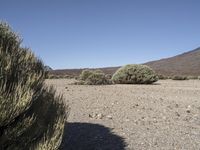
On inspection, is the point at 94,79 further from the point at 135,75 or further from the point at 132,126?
the point at 132,126

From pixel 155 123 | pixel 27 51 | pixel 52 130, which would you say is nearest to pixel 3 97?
pixel 52 130

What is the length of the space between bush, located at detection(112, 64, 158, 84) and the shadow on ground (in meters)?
15.9

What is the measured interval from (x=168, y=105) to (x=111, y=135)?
5053 mm

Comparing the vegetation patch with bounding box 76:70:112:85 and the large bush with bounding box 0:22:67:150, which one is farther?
the vegetation patch with bounding box 76:70:112:85

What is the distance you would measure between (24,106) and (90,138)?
2.93 m

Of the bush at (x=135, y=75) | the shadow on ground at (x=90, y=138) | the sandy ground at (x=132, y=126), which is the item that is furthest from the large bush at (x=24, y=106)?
the bush at (x=135, y=75)

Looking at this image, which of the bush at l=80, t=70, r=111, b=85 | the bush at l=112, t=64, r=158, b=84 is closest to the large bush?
the bush at l=80, t=70, r=111, b=85

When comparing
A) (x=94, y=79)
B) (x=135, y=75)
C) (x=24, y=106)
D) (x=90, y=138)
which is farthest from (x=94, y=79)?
(x=24, y=106)

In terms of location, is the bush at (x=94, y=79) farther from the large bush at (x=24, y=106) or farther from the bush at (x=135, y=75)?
the large bush at (x=24, y=106)

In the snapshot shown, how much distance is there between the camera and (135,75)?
24.1 m

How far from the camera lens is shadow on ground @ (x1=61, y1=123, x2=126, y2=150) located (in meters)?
6.48

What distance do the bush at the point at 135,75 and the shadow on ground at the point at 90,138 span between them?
52.2 ft

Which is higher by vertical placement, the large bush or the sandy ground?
the large bush

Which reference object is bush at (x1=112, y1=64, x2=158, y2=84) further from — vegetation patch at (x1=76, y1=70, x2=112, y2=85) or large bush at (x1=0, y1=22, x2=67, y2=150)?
large bush at (x1=0, y1=22, x2=67, y2=150)
